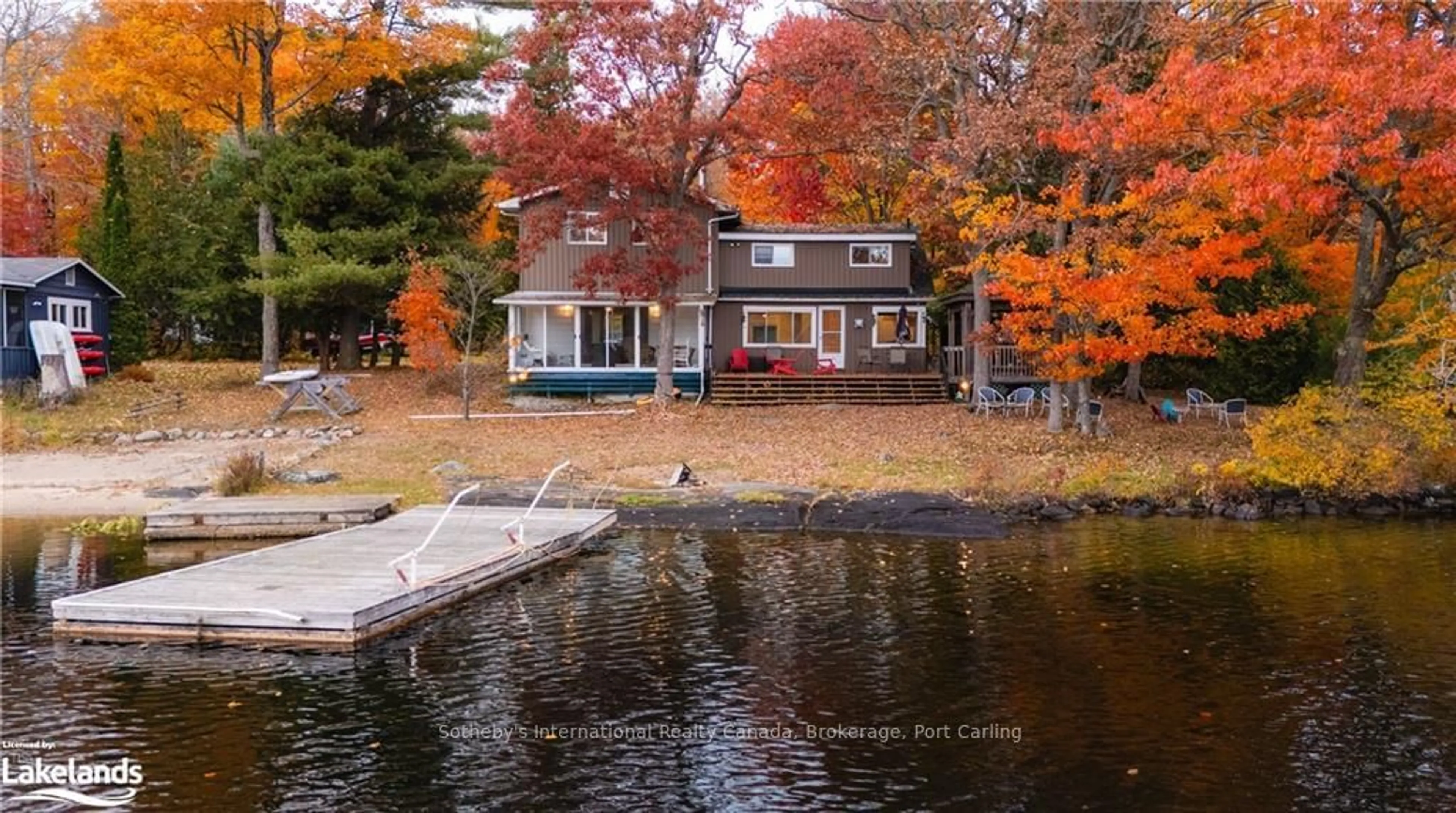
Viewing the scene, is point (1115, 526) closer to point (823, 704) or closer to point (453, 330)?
point (823, 704)

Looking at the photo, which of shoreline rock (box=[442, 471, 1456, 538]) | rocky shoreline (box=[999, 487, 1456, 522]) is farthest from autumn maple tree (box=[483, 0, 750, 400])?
rocky shoreline (box=[999, 487, 1456, 522])

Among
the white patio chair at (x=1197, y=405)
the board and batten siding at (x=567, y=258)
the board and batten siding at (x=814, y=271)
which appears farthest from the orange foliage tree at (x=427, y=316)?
the white patio chair at (x=1197, y=405)

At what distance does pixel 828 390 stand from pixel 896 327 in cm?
424

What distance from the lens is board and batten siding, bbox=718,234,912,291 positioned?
114 feet

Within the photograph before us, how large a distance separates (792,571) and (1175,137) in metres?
12.9

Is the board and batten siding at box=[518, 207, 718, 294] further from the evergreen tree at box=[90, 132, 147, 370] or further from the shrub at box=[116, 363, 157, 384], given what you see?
the evergreen tree at box=[90, 132, 147, 370]

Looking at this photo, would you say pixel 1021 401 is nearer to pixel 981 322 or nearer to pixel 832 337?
pixel 981 322

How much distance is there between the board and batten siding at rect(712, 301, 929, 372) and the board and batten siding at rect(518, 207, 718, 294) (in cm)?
146

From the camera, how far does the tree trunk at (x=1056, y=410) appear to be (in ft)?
82.9

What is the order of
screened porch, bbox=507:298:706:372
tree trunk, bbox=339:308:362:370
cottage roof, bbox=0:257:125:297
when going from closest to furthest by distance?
cottage roof, bbox=0:257:125:297 → screened porch, bbox=507:298:706:372 → tree trunk, bbox=339:308:362:370

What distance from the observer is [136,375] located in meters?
32.2

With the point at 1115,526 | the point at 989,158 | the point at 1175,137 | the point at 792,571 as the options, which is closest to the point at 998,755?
the point at 792,571

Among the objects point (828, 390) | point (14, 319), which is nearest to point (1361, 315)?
point (828, 390)

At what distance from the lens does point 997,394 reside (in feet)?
96.2
